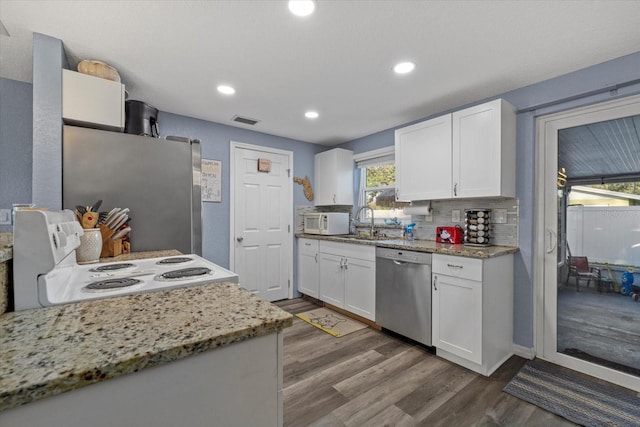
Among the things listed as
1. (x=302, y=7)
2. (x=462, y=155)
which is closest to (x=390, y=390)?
(x=462, y=155)

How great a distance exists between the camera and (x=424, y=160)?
2844 mm

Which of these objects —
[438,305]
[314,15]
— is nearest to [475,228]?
[438,305]

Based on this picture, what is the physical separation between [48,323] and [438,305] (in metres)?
2.40

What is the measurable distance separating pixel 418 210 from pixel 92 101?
2898 millimetres

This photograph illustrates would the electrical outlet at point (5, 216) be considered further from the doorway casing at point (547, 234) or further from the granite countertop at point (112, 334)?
the doorway casing at point (547, 234)

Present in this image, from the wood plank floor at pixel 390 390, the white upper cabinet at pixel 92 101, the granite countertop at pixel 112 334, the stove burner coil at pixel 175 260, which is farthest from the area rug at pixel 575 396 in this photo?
the white upper cabinet at pixel 92 101

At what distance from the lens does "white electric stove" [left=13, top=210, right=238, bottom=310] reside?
812 mm

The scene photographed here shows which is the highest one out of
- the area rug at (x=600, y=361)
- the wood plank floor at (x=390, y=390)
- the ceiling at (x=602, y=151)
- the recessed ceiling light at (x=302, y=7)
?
the recessed ceiling light at (x=302, y=7)

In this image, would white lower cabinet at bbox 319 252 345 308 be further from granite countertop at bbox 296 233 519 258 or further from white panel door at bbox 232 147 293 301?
white panel door at bbox 232 147 293 301

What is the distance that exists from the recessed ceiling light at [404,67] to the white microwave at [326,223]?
6.50 feet

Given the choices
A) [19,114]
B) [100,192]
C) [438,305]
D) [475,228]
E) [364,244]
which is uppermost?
[19,114]

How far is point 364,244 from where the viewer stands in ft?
9.99

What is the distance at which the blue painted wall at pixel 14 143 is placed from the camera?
7.60 ft

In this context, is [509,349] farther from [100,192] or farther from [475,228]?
[100,192]
